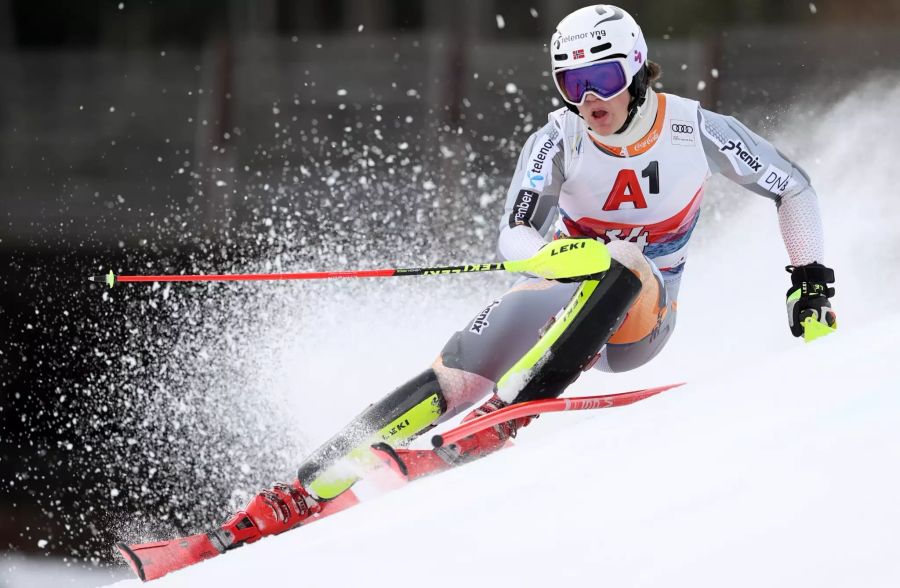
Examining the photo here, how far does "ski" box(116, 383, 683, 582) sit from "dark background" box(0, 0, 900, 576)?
2074mm

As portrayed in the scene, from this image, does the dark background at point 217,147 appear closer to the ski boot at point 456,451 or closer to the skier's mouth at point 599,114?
the ski boot at point 456,451

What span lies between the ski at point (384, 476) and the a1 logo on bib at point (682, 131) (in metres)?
0.77

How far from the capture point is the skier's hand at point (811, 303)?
2939 millimetres

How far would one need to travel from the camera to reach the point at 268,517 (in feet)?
8.91

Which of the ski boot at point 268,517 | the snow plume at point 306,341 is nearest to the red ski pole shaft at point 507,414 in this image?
the ski boot at point 268,517

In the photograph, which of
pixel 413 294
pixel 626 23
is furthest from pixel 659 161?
pixel 413 294

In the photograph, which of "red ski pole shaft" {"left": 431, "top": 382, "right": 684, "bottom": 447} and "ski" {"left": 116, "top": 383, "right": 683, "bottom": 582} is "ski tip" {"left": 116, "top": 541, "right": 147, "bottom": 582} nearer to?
"ski" {"left": 116, "top": 383, "right": 683, "bottom": 582}

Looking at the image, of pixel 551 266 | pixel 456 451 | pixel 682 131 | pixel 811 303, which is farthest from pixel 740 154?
pixel 456 451

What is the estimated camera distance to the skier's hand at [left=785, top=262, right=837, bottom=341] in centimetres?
294

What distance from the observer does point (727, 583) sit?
1544 mm

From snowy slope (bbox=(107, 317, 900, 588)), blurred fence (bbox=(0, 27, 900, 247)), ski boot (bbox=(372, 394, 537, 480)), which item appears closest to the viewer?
snowy slope (bbox=(107, 317, 900, 588))

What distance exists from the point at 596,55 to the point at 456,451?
1.03 meters

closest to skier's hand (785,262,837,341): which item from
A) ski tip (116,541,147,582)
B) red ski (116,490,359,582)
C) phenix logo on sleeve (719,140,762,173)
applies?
phenix logo on sleeve (719,140,762,173)

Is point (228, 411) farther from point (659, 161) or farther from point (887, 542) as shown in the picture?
point (887, 542)
